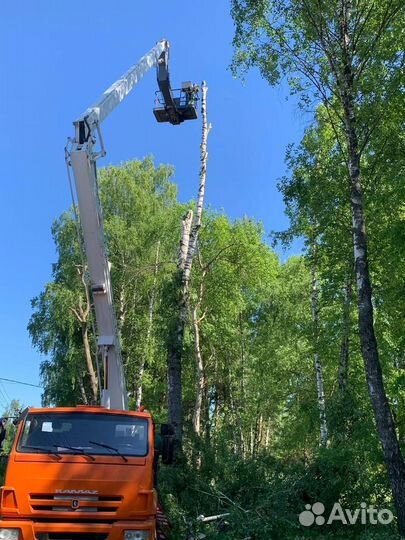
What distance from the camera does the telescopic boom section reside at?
9.48 m

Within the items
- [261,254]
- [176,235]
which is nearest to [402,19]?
[261,254]

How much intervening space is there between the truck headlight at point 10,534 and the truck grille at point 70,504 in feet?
0.91

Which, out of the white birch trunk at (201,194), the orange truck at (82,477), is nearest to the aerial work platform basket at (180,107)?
the white birch trunk at (201,194)

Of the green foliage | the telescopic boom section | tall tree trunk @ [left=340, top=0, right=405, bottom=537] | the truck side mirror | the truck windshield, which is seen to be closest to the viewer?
the truck windshield

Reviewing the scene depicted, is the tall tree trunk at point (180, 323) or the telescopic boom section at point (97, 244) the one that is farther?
the tall tree trunk at point (180, 323)

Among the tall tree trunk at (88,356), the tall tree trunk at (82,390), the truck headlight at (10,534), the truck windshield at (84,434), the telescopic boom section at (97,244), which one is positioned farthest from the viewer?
the tall tree trunk at (82,390)

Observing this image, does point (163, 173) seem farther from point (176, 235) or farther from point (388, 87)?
point (388, 87)

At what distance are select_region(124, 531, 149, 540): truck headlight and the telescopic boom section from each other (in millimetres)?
4229

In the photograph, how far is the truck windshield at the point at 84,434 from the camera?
6.51 meters

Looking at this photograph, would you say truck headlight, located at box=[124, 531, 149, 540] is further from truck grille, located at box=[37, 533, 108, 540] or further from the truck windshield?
the truck windshield

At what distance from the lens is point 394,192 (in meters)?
10.3

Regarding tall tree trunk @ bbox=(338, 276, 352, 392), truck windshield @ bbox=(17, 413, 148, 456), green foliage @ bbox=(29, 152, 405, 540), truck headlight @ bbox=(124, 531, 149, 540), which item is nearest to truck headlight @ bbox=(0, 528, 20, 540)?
truck windshield @ bbox=(17, 413, 148, 456)

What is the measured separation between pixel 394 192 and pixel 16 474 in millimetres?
8232

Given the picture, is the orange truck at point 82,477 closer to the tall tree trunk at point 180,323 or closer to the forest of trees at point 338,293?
the forest of trees at point 338,293
